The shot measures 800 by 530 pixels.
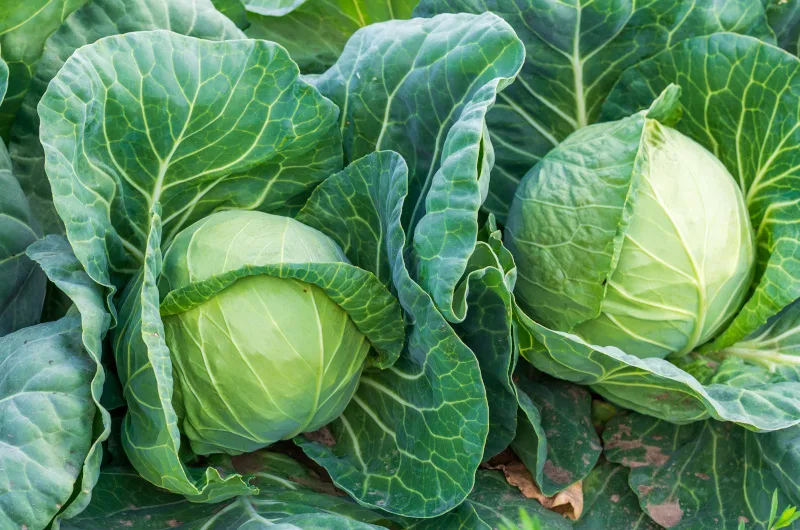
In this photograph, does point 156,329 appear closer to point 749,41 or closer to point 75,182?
point 75,182

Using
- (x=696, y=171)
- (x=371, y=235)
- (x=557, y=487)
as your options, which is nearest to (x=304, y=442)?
(x=371, y=235)

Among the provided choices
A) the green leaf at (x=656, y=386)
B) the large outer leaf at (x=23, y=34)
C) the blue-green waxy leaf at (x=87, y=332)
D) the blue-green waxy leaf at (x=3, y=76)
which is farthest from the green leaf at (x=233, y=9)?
the green leaf at (x=656, y=386)

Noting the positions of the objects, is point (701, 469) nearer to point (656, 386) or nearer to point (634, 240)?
point (656, 386)

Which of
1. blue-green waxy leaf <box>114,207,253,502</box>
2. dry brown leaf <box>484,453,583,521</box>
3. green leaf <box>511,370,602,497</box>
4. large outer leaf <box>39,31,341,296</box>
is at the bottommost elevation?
dry brown leaf <box>484,453,583,521</box>

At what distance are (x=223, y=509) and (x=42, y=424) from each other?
493mm

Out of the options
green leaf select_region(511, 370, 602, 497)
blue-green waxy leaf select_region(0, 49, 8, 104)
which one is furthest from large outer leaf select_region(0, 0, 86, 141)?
green leaf select_region(511, 370, 602, 497)

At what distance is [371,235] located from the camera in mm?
1903

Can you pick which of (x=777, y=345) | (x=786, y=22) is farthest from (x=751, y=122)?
(x=777, y=345)

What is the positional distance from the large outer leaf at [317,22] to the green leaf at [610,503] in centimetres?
153

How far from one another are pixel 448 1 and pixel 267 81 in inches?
24.5

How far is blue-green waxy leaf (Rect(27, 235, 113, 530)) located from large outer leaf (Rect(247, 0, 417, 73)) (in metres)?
1.06

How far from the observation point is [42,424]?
1.50 meters

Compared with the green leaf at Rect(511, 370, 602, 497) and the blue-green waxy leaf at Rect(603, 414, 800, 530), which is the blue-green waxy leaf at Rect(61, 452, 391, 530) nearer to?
the green leaf at Rect(511, 370, 602, 497)

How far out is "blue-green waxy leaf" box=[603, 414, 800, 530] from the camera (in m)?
1.99
